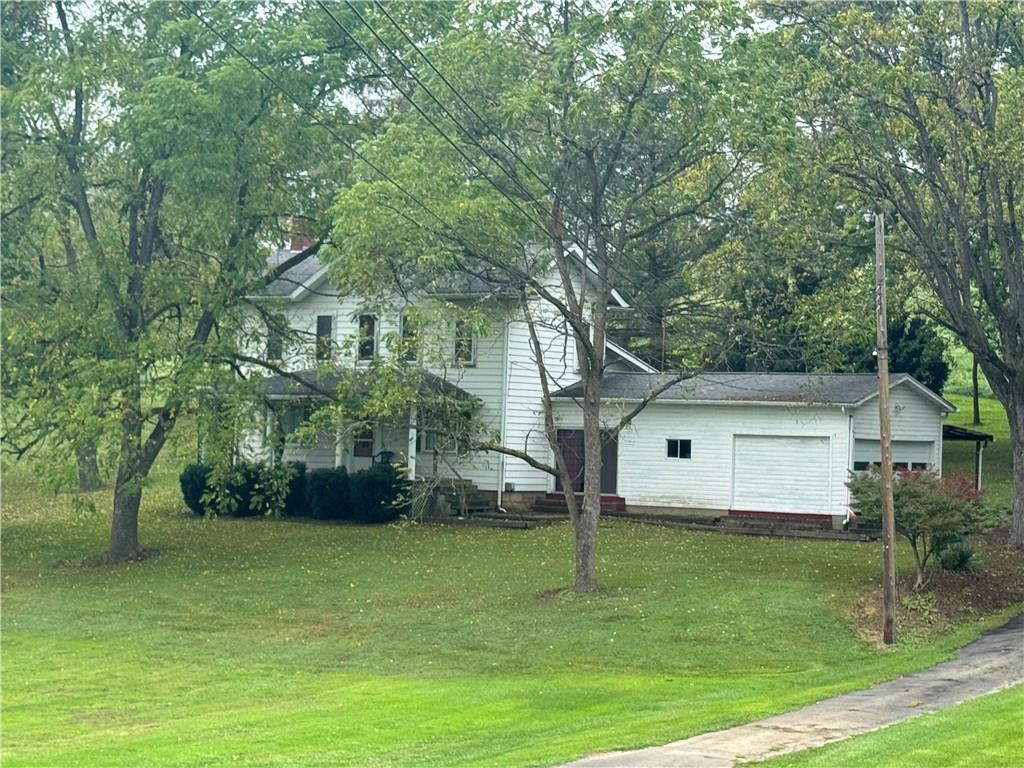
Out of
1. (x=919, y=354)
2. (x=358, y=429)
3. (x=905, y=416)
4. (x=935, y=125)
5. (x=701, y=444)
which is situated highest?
(x=935, y=125)

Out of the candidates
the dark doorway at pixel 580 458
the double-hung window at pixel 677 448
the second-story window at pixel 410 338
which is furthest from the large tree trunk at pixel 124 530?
the double-hung window at pixel 677 448

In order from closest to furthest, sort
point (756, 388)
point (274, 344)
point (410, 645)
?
point (410, 645)
point (274, 344)
point (756, 388)

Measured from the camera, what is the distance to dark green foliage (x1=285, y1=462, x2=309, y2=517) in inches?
1449

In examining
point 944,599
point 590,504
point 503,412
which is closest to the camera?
point 944,599

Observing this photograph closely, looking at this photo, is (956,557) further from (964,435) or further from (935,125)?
(964,435)

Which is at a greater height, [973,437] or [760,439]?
[973,437]

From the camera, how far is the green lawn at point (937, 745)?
11398mm

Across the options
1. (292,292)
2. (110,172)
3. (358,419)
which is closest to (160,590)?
(358,419)

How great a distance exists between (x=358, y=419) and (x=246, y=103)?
7.02 metres

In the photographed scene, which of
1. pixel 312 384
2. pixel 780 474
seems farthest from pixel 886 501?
pixel 312 384

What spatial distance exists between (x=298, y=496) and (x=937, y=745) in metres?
26.9

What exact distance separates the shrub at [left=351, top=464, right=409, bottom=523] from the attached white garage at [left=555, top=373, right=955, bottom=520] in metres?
5.23

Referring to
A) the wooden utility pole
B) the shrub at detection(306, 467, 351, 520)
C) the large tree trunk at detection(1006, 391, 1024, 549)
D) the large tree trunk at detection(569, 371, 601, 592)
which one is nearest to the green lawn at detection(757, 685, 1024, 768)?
the wooden utility pole

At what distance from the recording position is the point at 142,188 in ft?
94.7
